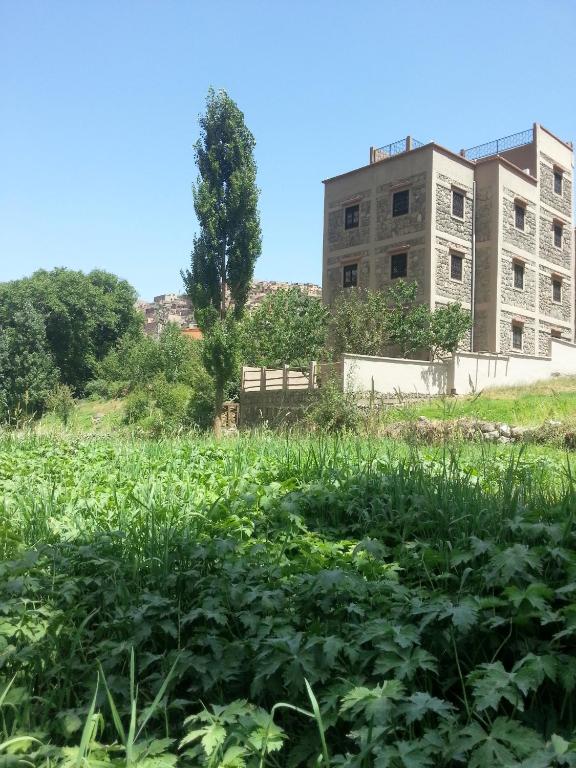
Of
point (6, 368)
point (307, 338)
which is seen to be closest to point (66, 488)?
point (307, 338)

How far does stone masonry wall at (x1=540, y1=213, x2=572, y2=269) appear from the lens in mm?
30250

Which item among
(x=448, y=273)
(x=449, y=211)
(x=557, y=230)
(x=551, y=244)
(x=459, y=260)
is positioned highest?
(x=557, y=230)

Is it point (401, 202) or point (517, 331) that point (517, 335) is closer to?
point (517, 331)

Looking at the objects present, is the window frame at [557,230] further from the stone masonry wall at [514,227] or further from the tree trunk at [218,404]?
the tree trunk at [218,404]

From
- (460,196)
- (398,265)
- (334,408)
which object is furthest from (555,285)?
(334,408)

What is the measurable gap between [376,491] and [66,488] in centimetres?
281

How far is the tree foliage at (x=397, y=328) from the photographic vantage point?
23766 mm

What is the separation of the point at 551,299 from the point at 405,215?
954cm

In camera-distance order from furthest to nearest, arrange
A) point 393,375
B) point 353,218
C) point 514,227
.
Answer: point 353,218
point 514,227
point 393,375

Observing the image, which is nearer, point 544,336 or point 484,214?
point 484,214

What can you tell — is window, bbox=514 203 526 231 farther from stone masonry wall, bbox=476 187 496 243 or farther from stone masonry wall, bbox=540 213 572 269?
stone masonry wall, bbox=540 213 572 269

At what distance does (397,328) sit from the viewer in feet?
79.3

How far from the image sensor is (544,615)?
224 centimetres

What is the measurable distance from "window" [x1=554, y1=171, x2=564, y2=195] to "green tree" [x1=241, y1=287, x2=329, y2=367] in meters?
14.2
